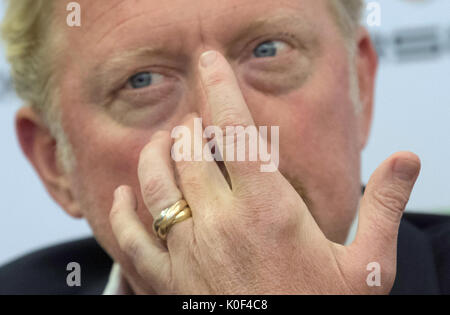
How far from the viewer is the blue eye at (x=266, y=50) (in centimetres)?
113

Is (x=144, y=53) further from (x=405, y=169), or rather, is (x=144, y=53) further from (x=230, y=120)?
(x=405, y=169)

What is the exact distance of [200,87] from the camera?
106cm

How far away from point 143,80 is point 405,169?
1.96ft

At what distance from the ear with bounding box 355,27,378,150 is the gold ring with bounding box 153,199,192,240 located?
1.88 feet

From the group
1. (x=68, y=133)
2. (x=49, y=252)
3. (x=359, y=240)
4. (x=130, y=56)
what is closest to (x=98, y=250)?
(x=49, y=252)

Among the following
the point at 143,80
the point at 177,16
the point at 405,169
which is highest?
the point at 177,16

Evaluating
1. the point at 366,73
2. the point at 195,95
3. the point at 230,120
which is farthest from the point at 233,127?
the point at 366,73

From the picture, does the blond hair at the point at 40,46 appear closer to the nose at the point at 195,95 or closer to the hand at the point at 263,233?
the nose at the point at 195,95

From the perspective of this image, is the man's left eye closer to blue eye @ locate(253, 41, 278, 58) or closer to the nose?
blue eye @ locate(253, 41, 278, 58)

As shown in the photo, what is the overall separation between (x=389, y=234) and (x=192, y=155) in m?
0.34

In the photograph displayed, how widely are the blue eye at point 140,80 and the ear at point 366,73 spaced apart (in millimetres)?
507

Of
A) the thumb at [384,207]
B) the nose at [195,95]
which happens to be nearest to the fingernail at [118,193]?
the nose at [195,95]

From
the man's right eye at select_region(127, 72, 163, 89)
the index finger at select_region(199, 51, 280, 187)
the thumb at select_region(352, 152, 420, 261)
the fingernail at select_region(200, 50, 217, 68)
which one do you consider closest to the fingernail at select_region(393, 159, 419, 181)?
the thumb at select_region(352, 152, 420, 261)

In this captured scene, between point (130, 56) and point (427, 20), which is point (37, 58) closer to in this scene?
point (130, 56)
